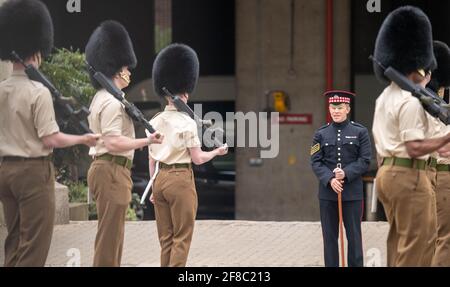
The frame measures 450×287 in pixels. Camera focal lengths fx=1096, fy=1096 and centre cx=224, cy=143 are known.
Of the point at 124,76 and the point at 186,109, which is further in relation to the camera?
the point at 186,109

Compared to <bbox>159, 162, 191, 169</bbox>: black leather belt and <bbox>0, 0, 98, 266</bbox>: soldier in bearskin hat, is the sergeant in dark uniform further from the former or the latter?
<bbox>0, 0, 98, 266</bbox>: soldier in bearskin hat

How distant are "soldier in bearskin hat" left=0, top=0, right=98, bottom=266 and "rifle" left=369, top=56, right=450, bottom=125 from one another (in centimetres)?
211

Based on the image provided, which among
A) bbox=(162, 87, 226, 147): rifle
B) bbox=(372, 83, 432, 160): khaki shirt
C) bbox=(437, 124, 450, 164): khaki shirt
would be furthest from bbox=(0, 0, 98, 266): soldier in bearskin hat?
bbox=(437, 124, 450, 164): khaki shirt

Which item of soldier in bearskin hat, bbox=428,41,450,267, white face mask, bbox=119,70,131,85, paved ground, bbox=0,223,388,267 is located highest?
white face mask, bbox=119,70,131,85

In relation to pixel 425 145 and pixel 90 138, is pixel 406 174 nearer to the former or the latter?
pixel 425 145

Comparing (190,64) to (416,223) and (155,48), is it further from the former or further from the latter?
(155,48)

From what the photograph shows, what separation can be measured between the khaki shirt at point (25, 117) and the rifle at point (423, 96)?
2.35 meters

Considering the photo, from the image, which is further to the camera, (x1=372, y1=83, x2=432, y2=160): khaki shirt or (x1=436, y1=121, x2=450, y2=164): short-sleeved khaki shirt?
(x1=436, y1=121, x2=450, y2=164): short-sleeved khaki shirt

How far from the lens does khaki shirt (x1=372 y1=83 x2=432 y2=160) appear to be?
740 cm

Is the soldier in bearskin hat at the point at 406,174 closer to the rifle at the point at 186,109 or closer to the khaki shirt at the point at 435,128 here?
the khaki shirt at the point at 435,128

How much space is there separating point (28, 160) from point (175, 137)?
1276 millimetres

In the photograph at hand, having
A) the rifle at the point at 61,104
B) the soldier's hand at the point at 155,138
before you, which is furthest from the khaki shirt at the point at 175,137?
the rifle at the point at 61,104

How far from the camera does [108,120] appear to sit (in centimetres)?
794

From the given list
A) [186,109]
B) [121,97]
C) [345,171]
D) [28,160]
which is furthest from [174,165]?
[345,171]
